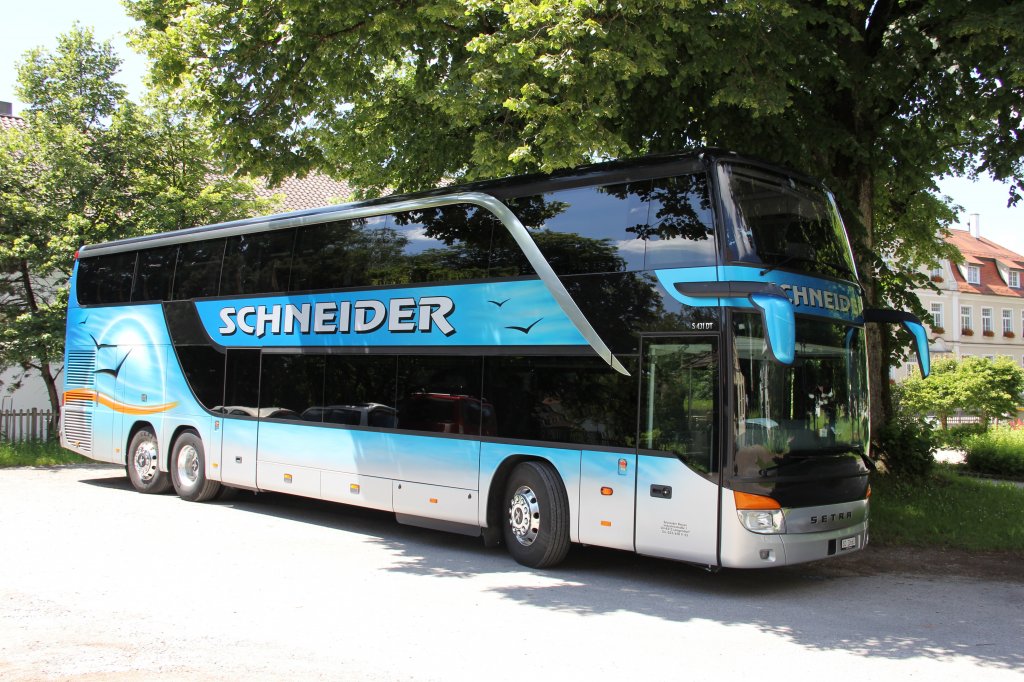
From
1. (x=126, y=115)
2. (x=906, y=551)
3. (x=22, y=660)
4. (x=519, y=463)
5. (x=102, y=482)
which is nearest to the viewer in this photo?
(x=22, y=660)

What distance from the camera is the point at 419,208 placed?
36.8 ft

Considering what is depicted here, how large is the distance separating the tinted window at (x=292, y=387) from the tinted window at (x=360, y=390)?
22cm

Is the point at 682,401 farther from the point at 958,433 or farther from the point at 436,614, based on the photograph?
the point at 958,433

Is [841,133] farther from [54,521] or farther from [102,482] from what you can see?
[102,482]

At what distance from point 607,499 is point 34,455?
1509 cm

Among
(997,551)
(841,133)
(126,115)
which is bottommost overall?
(997,551)

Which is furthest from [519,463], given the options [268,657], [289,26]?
[289,26]

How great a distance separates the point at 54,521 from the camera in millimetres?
11898

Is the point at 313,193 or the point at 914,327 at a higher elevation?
the point at 313,193

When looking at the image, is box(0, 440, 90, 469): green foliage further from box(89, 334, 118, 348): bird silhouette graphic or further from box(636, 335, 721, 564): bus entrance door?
box(636, 335, 721, 564): bus entrance door

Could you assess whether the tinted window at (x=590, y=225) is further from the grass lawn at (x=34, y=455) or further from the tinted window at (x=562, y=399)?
the grass lawn at (x=34, y=455)

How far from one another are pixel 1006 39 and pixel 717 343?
17.0 feet

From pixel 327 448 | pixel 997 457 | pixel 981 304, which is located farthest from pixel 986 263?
pixel 327 448

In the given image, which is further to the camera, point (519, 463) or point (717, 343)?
point (519, 463)
